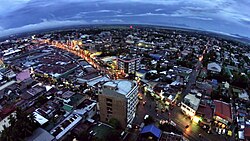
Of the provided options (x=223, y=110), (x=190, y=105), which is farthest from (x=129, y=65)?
(x=223, y=110)

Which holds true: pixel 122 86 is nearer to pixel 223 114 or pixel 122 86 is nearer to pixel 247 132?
pixel 223 114

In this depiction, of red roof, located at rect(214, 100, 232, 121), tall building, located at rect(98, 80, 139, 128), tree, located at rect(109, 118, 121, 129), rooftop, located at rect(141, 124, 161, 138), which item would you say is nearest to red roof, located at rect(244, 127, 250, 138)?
red roof, located at rect(214, 100, 232, 121)

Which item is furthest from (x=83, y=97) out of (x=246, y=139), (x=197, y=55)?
(x=197, y=55)

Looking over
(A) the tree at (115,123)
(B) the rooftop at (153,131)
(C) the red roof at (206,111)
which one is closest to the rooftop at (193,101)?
(C) the red roof at (206,111)

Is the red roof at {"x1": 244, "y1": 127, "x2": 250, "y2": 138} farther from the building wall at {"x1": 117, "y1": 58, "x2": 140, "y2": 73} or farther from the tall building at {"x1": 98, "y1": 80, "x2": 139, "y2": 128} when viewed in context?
the building wall at {"x1": 117, "y1": 58, "x2": 140, "y2": 73}

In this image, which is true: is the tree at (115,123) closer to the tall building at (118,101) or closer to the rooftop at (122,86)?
the tall building at (118,101)
